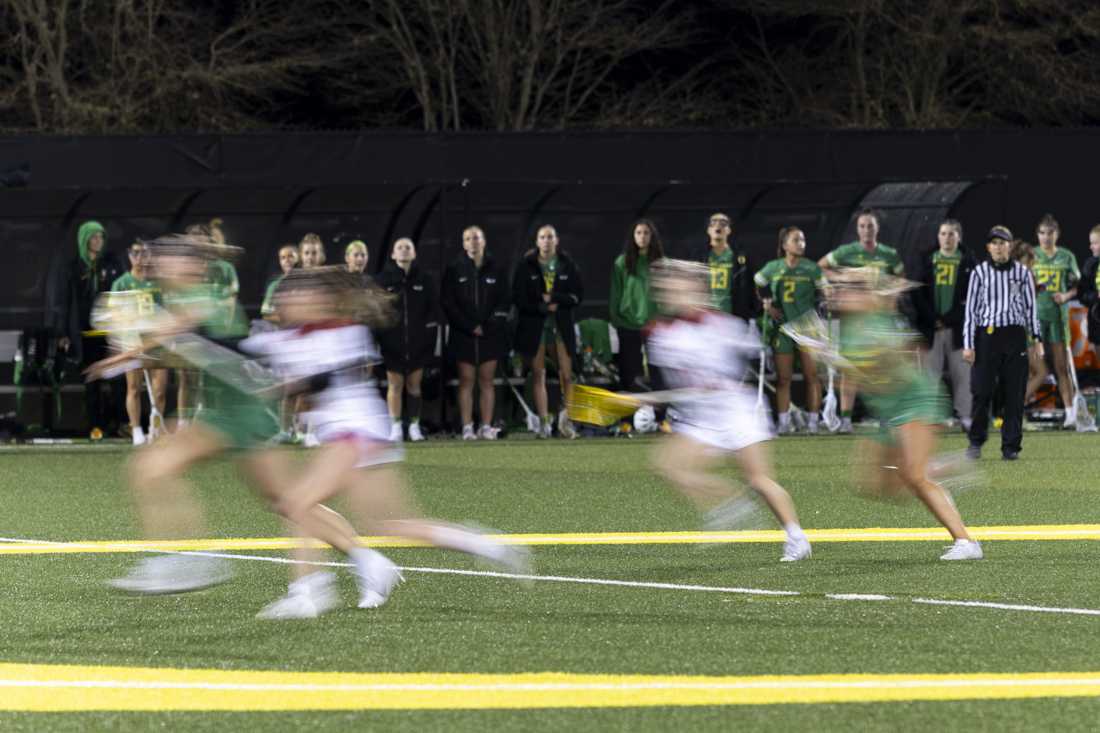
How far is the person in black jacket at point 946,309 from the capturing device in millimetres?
18375

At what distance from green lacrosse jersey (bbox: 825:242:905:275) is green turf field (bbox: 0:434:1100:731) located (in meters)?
5.73

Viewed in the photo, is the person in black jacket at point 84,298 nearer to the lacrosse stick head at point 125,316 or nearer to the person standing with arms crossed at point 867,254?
the lacrosse stick head at point 125,316

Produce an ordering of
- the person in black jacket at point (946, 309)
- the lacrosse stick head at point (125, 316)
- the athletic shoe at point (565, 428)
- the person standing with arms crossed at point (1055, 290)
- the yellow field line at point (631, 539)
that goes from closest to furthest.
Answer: the lacrosse stick head at point (125, 316) → the yellow field line at point (631, 539) → the person in black jacket at point (946, 309) → the person standing with arms crossed at point (1055, 290) → the athletic shoe at point (565, 428)

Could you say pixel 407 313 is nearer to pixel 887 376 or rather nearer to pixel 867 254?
pixel 867 254

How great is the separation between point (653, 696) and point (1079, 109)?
2789 cm

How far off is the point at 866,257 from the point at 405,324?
4397 millimetres

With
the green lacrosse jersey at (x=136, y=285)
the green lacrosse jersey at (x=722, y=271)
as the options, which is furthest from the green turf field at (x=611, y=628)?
the green lacrosse jersey at (x=722, y=271)

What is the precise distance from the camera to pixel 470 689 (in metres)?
6.40

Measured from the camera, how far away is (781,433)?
19.3 m

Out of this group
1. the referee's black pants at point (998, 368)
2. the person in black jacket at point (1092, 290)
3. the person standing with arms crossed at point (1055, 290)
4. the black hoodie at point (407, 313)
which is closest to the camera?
the referee's black pants at point (998, 368)

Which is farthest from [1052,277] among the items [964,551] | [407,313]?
[964,551]

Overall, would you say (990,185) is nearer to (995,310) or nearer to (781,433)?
(781,433)

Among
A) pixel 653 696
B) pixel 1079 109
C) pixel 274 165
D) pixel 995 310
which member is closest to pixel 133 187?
pixel 274 165

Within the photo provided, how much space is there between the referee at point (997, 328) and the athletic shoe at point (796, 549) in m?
5.51
